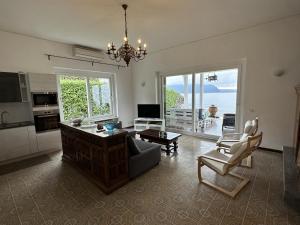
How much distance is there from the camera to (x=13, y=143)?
11.1 ft

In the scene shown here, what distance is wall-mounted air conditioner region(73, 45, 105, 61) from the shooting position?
448 cm

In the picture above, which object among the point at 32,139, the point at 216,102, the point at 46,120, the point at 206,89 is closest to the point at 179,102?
the point at 206,89

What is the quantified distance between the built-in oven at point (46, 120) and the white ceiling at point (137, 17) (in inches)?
74.0

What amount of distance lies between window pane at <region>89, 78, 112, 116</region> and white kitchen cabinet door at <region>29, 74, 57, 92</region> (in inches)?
56.6

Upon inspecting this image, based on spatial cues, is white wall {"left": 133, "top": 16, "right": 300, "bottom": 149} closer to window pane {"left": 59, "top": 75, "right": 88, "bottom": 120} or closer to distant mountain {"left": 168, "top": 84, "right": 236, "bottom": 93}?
distant mountain {"left": 168, "top": 84, "right": 236, "bottom": 93}

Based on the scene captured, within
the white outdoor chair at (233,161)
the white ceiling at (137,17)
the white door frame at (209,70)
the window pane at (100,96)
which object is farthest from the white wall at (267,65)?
the window pane at (100,96)

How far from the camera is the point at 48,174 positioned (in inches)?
114

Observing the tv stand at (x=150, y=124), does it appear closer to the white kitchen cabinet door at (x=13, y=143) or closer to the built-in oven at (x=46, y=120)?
the built-in oven at (x=46, y=120)

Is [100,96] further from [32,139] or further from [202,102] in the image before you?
[202,102]

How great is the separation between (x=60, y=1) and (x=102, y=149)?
239cm

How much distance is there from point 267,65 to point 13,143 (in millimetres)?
5865

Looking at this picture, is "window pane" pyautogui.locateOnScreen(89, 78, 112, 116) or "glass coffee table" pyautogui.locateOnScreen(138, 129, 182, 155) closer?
"glass coffee table" pyautogui.locateOnScreen(138, 129, 182, 155)

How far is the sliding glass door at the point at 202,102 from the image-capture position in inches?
174

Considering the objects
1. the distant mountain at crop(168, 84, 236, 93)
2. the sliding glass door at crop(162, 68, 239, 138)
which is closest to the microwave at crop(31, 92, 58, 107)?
the sliding glass door at crop(162, 68, 239, 138)
